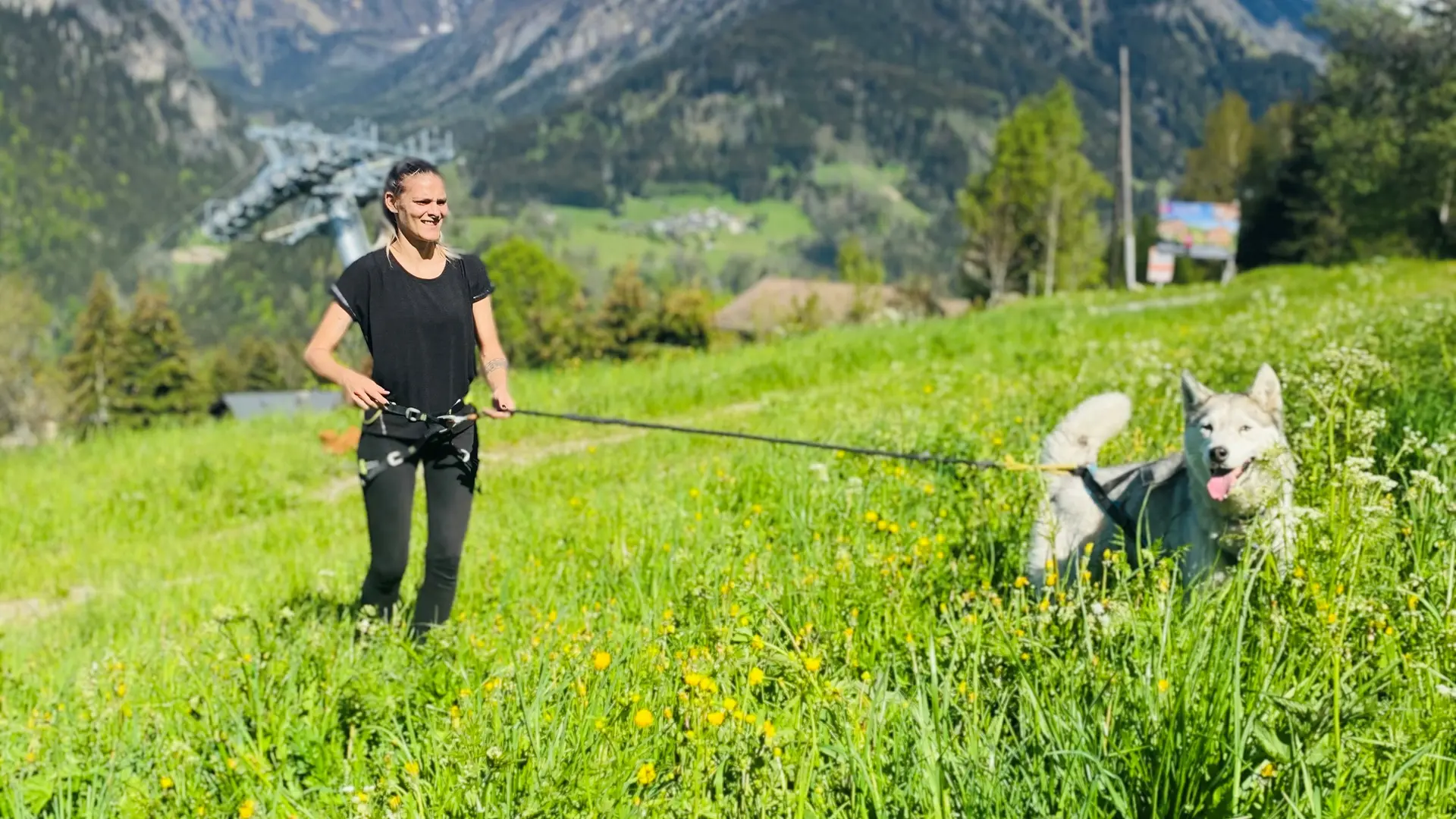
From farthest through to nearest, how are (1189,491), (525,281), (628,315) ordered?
1. (525,281)
2. (628,315)
3. (1189,491)

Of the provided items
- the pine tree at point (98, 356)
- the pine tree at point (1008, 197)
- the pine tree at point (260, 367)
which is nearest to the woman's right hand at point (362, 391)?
the pine tree at point (1008, 197)

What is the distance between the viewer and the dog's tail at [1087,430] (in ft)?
14.4

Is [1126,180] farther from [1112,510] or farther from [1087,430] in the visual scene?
[1112,510]

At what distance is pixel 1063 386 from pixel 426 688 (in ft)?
23.0

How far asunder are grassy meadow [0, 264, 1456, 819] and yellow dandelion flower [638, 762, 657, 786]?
0.01 meters

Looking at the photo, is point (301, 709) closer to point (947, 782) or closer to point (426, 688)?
point (426, 688)

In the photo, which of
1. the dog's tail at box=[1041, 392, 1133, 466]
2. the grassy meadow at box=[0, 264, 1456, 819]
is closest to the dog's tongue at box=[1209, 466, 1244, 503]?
the grassy meadow at box=[0, 264, 1456, 819]

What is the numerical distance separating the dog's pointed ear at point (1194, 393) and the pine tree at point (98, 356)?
77.7 m

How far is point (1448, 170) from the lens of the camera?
4228 cm

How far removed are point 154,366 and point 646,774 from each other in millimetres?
80188

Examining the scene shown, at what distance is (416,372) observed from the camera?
160 inches

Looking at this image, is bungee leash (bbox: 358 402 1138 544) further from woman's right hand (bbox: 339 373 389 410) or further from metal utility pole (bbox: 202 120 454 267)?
metal utility pole (bbox: 202 120 454 267)

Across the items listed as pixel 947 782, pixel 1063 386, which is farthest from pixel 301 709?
pixel 1063 386

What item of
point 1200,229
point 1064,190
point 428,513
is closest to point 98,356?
point 1064,190
